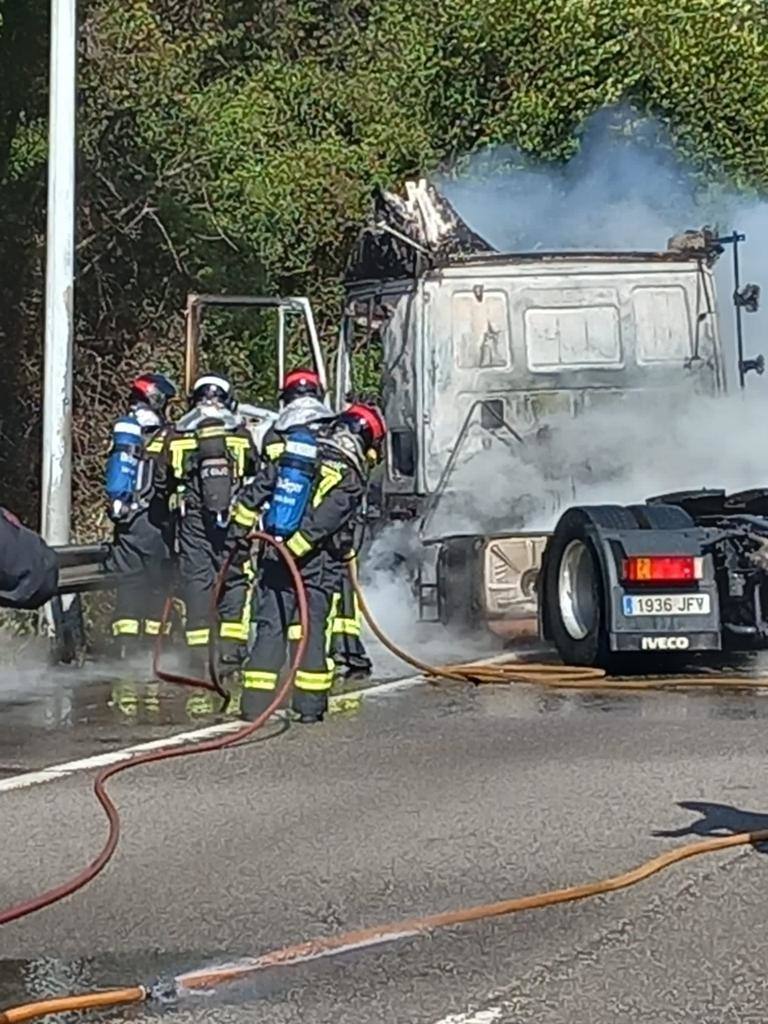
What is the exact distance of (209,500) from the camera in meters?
12.2

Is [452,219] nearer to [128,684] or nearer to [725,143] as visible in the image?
[128,684]

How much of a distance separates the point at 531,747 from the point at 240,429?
3.56m

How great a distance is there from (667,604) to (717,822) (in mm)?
3985

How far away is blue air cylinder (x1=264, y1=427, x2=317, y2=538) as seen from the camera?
10.0 meters

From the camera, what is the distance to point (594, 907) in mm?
6391

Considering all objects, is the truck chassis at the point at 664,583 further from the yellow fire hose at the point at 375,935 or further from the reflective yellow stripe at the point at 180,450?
the yellow fire hose at the point at 375,935

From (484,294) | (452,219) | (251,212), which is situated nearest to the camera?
(484,294)

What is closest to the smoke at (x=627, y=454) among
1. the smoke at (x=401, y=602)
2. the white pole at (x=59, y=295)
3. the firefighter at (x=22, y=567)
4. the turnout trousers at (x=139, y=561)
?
the smoke at (x=401, y=602)

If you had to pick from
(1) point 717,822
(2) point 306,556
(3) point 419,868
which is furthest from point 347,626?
(3) point 419,868

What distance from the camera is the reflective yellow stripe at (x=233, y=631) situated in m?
11.9

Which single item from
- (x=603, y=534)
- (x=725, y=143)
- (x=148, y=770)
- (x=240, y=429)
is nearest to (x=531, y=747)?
(x=148, y=770)

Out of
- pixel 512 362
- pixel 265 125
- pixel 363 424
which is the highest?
pixel 265 125

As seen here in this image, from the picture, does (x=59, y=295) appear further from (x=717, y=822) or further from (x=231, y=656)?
(x=717, y=822)

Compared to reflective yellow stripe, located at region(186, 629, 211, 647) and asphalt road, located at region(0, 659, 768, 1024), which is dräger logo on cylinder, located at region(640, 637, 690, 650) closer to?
asphalt road, located at region(0, 659, 768, 1024)
